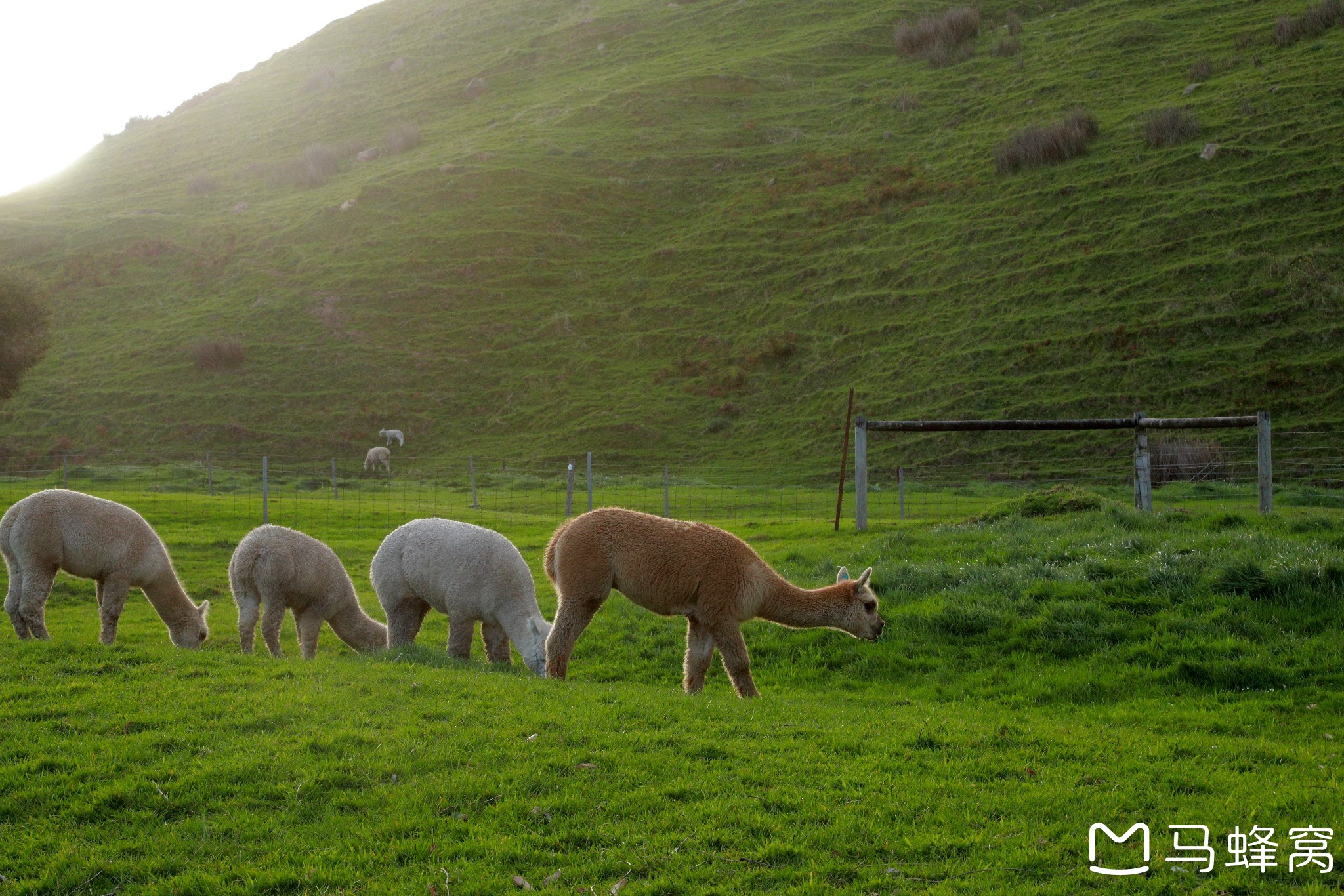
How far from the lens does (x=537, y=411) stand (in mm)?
45625

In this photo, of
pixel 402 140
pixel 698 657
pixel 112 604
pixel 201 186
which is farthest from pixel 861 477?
pixel 201 186

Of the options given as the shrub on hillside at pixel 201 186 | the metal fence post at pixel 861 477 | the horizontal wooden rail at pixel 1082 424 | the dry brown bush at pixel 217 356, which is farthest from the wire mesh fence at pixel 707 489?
the shrub on hillside at pixel 201 186

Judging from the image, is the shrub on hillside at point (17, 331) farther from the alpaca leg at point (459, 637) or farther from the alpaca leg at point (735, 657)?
the alpaca leg at point (735, 657)

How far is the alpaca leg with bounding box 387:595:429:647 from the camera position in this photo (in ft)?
33.5

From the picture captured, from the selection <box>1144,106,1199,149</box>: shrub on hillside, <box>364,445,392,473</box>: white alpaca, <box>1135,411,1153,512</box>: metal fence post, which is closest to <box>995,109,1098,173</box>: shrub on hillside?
<box>1144,106,1199,149</box>: shrub on hillside

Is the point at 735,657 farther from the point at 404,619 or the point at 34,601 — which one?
the point at 34,601

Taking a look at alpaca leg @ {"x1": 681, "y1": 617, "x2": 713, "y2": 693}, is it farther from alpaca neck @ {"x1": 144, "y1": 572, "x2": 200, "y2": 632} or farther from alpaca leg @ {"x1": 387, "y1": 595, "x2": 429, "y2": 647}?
alpaca neck @ {"x1": 144, "y1": 572, "x2": 200, "y2": 632}

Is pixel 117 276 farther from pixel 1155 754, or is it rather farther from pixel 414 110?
pixel 1155 754

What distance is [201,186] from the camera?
255ft

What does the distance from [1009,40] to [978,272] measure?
3213cm

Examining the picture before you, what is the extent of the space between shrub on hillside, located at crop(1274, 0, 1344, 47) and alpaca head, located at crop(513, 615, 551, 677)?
5693 centimetres

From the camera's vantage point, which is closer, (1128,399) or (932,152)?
(1128,399)

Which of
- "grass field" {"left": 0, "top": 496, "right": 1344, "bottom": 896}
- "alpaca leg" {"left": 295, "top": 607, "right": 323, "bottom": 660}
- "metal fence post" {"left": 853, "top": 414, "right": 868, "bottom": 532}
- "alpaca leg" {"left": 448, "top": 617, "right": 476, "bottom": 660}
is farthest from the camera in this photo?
"metal fence post" {"left": 853, "top": 414, "right": 868, "bottom": 532}

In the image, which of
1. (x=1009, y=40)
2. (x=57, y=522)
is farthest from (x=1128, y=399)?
(x=1009, y=40)
